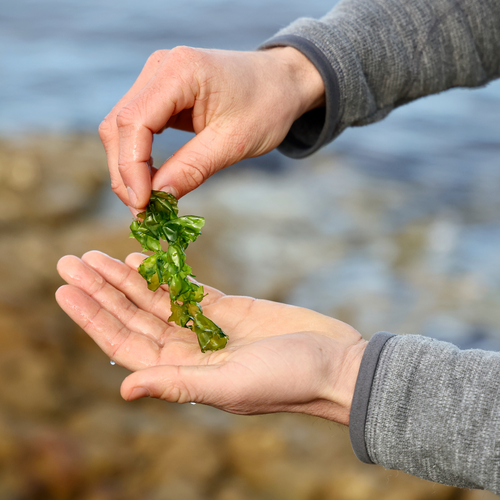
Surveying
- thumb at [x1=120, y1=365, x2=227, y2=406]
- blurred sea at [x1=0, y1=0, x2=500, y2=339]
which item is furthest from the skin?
blurred sea at [x1=0, y1=0, x2=500, y2=339]

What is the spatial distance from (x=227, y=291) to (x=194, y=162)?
251cm

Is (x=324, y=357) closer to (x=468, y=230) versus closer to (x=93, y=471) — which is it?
(x=93, y=471)

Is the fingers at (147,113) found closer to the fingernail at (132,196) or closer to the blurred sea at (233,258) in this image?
the fingernail at (132,196)

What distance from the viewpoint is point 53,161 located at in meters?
5.25

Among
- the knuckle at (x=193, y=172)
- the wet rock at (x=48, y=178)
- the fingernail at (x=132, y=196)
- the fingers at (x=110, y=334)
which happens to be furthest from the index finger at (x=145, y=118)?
the wet rock at (x=48, y=178)

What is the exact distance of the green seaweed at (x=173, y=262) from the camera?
1.78 m

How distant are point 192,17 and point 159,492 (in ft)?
29.9

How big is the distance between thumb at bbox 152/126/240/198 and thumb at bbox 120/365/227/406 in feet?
1.85

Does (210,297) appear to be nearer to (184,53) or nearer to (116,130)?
(116,130)

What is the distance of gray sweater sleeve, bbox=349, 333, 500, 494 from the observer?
1354 mm

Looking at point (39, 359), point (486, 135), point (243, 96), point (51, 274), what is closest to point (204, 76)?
point (243, 96)

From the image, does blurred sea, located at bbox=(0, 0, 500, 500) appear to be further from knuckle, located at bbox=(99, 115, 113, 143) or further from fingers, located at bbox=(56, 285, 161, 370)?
knuckle, located at bbox=(99, 115, 113, 143)

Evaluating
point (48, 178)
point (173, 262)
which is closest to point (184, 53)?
point (173, 262)

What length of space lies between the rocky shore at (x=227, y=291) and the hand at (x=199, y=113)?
66.4 inches
